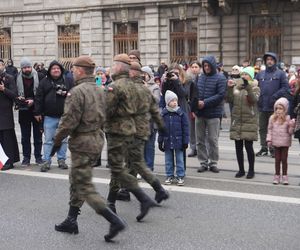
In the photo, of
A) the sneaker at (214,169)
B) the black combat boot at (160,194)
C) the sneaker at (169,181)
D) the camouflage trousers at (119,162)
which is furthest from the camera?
the sneaker at (214,169)

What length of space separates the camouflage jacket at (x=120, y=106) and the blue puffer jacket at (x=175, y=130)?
1760 millimetres

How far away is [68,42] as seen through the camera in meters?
31.8

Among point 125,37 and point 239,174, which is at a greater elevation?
point 125,37

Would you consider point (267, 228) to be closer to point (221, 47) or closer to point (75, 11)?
point (221, 47)

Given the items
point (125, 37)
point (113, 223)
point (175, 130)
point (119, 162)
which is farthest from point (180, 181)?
point (125, 37)

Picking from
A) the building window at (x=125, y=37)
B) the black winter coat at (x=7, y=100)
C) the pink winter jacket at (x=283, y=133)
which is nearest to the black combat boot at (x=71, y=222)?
the pink winter jacket at (x=283, y=133)

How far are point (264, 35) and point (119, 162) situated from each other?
20745mm

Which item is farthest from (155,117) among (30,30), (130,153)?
(30,30)

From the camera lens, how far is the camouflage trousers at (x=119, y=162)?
6562 millimetres

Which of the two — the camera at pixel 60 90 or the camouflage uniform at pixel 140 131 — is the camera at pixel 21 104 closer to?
the camera at pixel 60 90

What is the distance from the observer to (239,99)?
8.91 meters

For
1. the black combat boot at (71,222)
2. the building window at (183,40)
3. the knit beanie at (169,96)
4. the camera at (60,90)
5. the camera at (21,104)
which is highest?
the building window at (183,40)

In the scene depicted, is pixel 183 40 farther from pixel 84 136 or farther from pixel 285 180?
pixel 84 136

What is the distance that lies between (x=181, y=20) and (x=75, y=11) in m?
6.29
